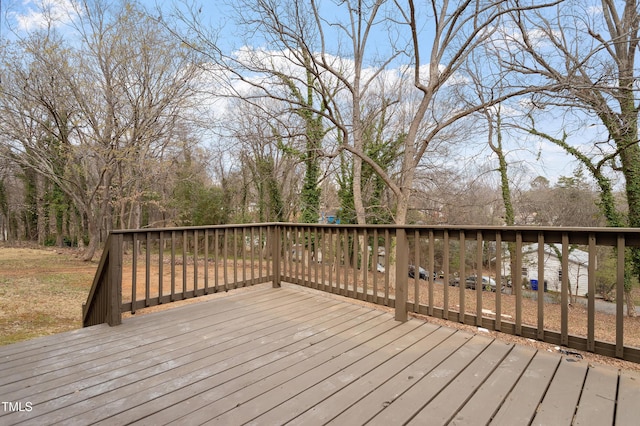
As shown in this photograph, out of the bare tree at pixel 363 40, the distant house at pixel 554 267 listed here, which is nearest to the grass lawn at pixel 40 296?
the bare tree at pixel 363 40

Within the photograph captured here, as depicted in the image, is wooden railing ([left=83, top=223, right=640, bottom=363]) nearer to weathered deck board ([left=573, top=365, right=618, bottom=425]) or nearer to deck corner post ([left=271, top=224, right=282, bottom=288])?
deck corner post ([left=271, top=224, right=282, bottom=288])

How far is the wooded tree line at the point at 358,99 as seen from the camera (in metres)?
5.93

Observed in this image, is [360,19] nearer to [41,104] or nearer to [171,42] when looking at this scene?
[171,42]

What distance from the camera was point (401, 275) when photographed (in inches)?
114

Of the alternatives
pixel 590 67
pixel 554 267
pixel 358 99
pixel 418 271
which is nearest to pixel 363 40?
pixel 358 99

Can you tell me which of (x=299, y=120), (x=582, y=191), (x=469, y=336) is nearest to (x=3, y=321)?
(x=469, y=336)

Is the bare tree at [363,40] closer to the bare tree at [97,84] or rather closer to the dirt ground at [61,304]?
the bare tree at [97,84]

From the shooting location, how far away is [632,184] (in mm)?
8148

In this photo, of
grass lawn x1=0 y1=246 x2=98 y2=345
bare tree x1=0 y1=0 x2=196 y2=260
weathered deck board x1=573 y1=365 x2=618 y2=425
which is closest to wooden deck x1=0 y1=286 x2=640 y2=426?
weathered deck board x1=573 y1=365 x2=618 y2=425

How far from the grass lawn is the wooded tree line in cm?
194

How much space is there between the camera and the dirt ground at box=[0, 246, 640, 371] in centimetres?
421

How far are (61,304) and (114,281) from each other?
436cm

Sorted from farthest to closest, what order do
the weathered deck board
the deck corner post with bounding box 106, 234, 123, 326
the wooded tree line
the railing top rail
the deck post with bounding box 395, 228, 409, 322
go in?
the wooded tree line
the deck post with bounding box 395, 228, 409, 322
the deck corner post with bounding box 106, 234, 123, 326
the railing top rail
the weathered deck board

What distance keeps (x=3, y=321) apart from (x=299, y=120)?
25.8 feet
